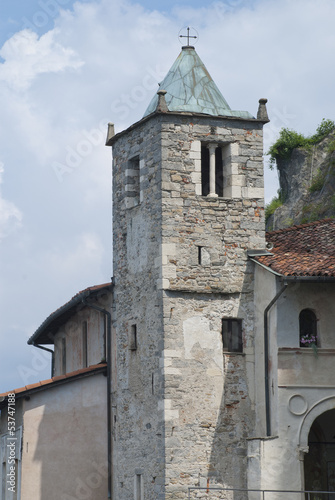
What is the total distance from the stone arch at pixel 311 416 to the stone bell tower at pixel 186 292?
1669mm

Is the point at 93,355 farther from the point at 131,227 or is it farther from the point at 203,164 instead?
the point at 203,164

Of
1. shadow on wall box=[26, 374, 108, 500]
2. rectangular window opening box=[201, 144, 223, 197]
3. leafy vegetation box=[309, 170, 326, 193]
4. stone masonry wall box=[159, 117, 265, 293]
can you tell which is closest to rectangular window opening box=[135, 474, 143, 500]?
shadow on wall box=[26, 374, 108, 500]

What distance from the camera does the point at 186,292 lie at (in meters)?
24.1

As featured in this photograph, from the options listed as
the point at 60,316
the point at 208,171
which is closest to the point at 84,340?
the point at 60,316

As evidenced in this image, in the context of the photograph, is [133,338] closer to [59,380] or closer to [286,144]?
[59,380]

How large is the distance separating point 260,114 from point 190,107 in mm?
1774

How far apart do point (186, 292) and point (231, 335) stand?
4.90ft

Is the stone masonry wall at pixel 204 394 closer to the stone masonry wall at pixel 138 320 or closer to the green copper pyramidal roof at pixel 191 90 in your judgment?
the stone masonry wall at pixel 138 320

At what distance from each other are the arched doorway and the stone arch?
241cm

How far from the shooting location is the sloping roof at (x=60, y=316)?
27219 mm

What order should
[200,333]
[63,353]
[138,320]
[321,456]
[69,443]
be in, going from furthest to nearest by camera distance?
[63,353]
[69,443]
[321,456]
[138,320]
[200,333]

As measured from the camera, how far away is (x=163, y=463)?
23.2 m

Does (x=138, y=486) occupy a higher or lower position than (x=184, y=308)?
lower

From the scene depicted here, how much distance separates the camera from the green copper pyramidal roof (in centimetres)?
2544
